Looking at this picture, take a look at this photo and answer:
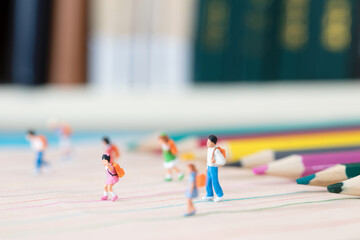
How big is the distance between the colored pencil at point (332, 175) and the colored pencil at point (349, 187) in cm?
1

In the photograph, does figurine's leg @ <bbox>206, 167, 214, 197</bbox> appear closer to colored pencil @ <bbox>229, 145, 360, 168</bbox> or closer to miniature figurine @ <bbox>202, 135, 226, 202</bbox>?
miniature figurine @ <bbox>202, 135, 226, 202</bbox>

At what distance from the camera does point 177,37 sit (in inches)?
62.1

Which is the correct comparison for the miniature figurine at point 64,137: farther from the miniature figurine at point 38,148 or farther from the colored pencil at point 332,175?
the colored pencil at point 332,175

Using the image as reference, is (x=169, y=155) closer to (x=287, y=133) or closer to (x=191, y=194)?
(x=191, y=194)

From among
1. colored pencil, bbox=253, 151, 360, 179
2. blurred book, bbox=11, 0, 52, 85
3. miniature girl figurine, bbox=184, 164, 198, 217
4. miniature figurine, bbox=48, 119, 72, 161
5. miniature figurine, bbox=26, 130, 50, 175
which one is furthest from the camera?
blurred book, bbox=11, 0, 52, 85

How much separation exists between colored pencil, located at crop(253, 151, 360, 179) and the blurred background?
2.76 feet

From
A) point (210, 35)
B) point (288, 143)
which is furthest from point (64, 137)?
point (210, 35)

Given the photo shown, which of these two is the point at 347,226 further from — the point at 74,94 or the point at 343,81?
the point at 343,81

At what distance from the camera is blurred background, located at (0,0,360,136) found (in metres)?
1.49

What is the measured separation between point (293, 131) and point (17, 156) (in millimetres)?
573

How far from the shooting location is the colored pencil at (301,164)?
25.6 inches

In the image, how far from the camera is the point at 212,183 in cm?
59

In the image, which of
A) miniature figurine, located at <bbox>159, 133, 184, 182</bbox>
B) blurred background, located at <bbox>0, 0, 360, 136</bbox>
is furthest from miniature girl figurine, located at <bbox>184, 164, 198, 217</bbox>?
blurred background, located at <bbox>0, 0, 360, 136</bbox>

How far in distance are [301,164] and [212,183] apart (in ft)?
0.48
